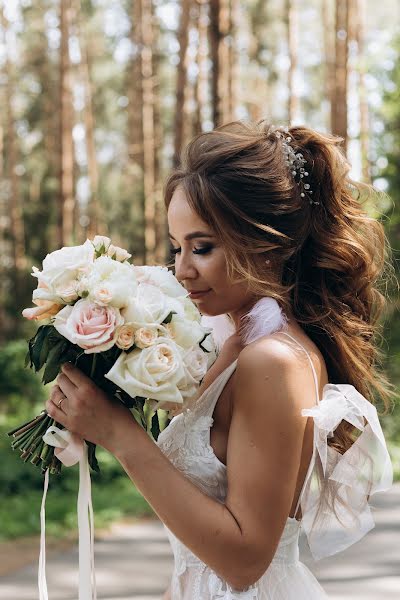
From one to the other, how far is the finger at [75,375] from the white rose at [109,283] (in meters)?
0.16

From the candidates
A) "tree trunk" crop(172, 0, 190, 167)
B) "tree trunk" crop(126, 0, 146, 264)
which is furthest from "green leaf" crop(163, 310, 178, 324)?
"tree trunk" crop(126, 0, 146, 264)

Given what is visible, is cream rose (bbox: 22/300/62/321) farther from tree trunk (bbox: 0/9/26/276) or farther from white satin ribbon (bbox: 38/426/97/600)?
tree trunk (bbox: 0/9/26/276)

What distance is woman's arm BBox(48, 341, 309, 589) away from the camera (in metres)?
1.92

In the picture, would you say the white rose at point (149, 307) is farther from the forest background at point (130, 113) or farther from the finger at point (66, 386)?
the forest background at point (130, 113)

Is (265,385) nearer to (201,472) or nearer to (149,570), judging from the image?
(201,472)

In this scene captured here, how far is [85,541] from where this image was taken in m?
2.18

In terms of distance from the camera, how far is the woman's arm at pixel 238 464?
1920 millimetres

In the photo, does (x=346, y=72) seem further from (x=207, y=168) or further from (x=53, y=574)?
(x=207, y=168)

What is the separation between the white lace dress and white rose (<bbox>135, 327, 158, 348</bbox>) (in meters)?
0.26

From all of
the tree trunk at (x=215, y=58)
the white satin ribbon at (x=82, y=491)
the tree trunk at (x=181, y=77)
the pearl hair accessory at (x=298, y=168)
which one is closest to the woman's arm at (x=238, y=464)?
the white satin ribbon at (x=82, y=491)

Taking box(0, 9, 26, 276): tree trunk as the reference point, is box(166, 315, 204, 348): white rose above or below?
above

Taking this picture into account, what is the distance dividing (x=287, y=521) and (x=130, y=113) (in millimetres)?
25662

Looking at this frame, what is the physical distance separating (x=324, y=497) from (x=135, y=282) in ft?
2.46

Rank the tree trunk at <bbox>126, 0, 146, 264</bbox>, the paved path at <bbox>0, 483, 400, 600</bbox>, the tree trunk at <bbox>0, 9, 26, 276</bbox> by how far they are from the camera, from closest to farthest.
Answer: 1. the paved path at <bbox>0, 483, 400, 600</bbox>
2. the tree trunk at <bbox>0, 9, 26, 276</bbox>
3. the tree trunk at <bbox>126, 0, 146, 264</bbox>
